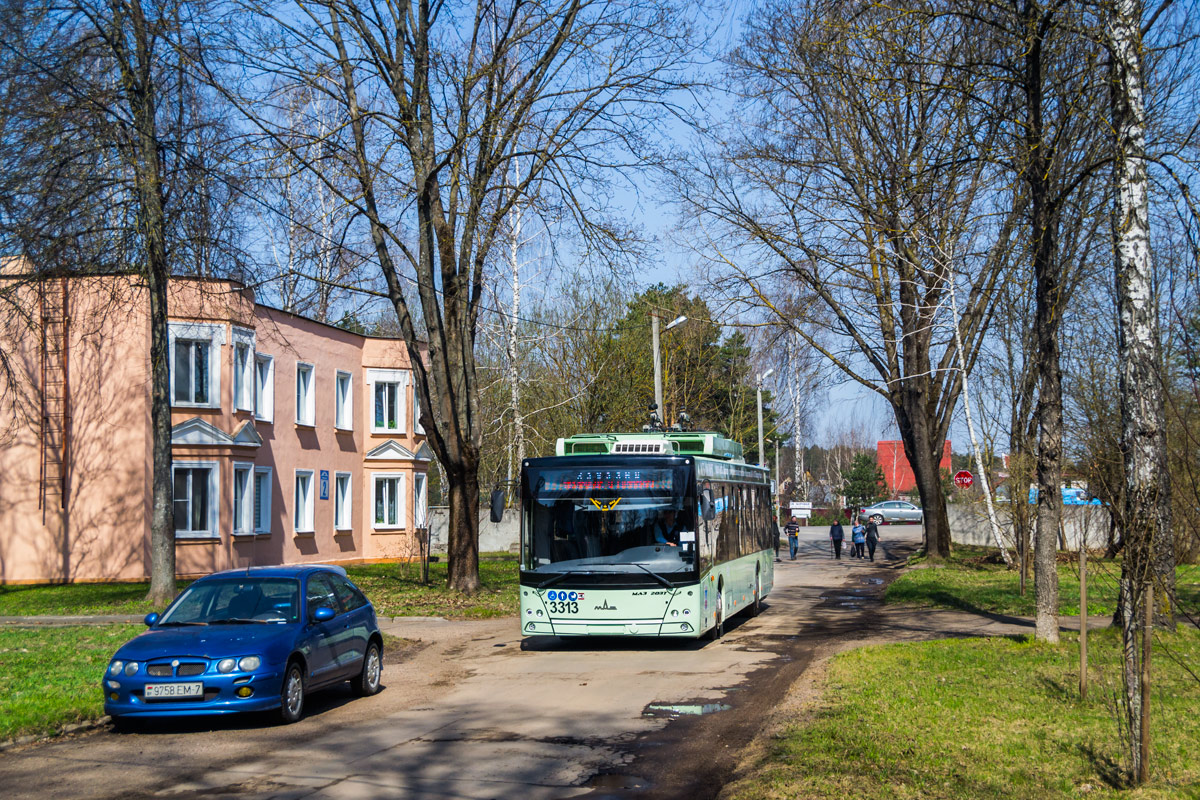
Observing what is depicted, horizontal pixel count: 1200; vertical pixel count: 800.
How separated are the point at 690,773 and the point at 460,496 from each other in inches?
638

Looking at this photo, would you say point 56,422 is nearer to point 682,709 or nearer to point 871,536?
point 682,709

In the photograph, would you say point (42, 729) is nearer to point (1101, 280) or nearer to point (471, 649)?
point (471, 649)

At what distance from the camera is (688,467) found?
16047mm

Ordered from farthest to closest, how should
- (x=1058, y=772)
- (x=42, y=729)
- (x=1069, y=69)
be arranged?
(x=1069, y=69) → (x=42, y=729) → (x=1058, y=772)

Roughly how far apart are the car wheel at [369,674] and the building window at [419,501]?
27684mm

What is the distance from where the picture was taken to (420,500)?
1629 inches

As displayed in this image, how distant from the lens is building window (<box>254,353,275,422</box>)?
112ft

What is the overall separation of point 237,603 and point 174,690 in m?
1.60

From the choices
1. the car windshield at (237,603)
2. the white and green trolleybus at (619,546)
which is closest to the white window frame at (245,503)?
the white and green trolleybus at (619,546)

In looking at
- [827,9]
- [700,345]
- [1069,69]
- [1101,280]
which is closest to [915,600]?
[1101,280]

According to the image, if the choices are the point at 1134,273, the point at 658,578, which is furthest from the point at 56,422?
the point at 1134,273

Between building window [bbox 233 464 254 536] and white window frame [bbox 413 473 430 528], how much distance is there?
895 cm

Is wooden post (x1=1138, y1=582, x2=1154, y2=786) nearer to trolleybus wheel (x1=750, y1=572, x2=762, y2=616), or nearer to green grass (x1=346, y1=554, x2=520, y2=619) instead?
trolleybus wheel (x1=750, y1=572, x2=762, y2=616)

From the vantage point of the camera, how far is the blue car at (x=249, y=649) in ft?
33.4
